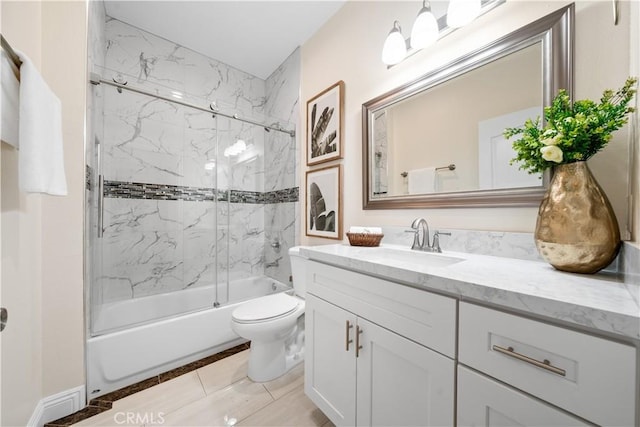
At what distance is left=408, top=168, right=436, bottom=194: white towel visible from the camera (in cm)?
129

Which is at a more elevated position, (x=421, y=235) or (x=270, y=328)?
(x=421, y=235)

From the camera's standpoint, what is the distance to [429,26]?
1.20 m

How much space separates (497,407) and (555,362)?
0.19 meters

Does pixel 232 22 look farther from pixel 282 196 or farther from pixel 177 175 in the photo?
pixel 282 196

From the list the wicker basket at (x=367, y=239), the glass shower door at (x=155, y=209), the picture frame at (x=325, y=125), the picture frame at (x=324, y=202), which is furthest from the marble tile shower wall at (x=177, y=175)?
the wicker basket at (x=367, y=239)

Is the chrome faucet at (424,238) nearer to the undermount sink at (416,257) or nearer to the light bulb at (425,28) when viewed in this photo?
the undermount sink at (416,257)

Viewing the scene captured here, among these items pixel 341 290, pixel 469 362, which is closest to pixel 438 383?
pixel 469 362

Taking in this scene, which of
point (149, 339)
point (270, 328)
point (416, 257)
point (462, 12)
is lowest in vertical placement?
point (149, 339)

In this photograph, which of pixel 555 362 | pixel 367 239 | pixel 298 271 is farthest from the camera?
pixel 298 271

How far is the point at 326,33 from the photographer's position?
2.01 metres

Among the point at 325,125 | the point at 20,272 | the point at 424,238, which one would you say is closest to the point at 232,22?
the point at 325,125

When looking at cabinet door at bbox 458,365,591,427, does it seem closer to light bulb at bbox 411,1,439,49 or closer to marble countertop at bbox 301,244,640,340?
marble countertop at bbox 301,244,640,340

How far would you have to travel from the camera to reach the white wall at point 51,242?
1042mm

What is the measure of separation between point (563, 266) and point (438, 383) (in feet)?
1.70
